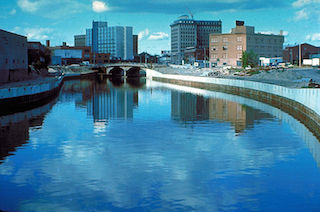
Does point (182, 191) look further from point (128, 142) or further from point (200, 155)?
point (128, 142)

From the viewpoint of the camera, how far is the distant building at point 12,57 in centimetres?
5572

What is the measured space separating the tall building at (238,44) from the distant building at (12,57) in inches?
4401

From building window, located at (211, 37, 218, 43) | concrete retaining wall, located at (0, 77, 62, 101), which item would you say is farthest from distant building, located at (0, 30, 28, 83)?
building window, located at (211, 37, 218, 43)

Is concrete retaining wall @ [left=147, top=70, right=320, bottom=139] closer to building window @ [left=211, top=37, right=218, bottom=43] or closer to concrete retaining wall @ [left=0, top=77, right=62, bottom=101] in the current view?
concrete retaining wall @ [left=0, top=77, right=62, bottom=101]

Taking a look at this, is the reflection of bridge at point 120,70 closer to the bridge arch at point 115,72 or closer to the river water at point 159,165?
the bridge arch at point 115,72

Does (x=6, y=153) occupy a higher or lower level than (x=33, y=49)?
lower

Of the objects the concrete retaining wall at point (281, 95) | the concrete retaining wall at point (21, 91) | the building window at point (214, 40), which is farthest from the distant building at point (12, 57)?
the building window at point (214, 40)

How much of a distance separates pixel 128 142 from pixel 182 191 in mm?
9883

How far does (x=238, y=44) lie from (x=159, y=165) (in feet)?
531

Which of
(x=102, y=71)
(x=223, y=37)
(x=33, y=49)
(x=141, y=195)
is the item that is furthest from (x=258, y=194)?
(x=223, y=37)

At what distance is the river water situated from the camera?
47.2ft

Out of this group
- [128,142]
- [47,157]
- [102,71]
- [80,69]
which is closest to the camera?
[47,157]

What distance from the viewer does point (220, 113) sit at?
39.2 metres

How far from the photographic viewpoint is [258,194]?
1495cm
